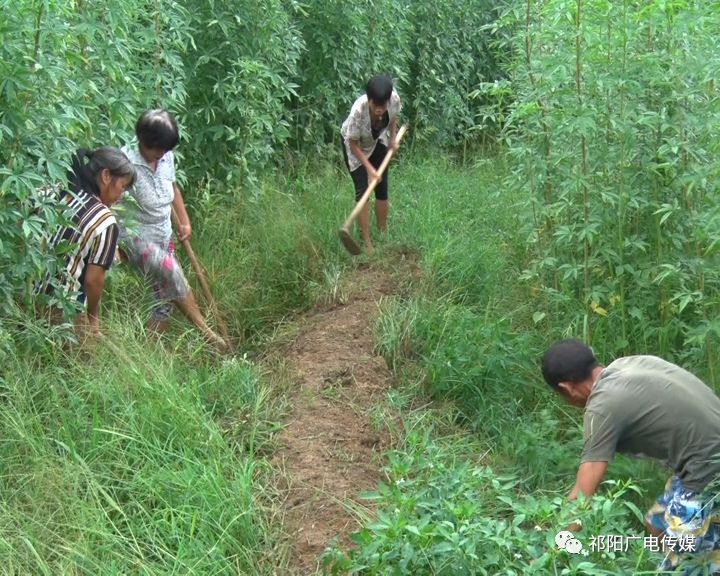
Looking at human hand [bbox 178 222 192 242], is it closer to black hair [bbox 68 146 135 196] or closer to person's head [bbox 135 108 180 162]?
person's head [bbox 135 108 180 162]

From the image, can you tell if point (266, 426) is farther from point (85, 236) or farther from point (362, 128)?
point (362, 128)

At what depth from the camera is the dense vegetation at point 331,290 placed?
3451 mm

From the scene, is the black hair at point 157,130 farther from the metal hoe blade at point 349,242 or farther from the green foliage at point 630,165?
the green foliage at point 630,165

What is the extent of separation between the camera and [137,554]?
3.40 metres

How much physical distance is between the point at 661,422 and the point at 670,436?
6cm

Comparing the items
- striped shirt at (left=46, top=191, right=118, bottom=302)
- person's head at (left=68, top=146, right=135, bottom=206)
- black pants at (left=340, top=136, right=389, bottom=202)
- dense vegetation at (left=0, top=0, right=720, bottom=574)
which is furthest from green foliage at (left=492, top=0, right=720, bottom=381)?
striped shirt at (left=46, top=191, right=118, bottom=302)

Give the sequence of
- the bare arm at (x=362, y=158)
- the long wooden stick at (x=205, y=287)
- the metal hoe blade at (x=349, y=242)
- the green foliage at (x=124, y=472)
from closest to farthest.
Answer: the green foliage at (x=124, y=472) < the long wooden stick at (x=205, y=287) < the metal hoe blade at (x=349, y=242) < the bare arm at (x=362, y=158)

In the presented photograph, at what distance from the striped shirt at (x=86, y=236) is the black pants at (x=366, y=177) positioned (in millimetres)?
2719

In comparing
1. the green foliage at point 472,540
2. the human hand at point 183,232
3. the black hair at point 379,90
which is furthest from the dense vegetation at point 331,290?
the black hair at point 379,90

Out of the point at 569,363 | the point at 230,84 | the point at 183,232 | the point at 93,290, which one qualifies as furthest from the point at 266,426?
the point at 230,84

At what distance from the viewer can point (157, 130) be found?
482 cm

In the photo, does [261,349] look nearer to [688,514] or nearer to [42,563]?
[42,563]

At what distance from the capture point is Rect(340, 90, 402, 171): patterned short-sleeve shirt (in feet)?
21.6

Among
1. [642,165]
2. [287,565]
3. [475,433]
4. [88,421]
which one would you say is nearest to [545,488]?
[475,433]
